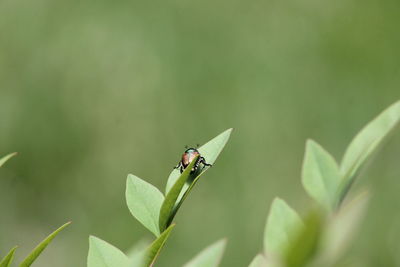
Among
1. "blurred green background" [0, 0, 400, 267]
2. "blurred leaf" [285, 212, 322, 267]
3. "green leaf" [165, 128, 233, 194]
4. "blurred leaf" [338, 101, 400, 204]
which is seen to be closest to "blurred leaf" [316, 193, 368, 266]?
"blurred leaf" [285, 212, 322, 267]

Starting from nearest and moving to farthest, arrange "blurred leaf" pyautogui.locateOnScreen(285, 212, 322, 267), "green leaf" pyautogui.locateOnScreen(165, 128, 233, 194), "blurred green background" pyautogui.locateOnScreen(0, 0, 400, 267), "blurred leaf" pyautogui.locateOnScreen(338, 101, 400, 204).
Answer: "blurred leaf" pyautogui.locateOnScreen(285, 212, 322, 267), "blurred leaf" pyautogui.locateOnScreen(338, 101, 400, 204), "green leaf" pyautogui.locateOnScreen(165, 128, 233, 194), "blurred green background" pyautogui.locateOnScreen(0, 0, 400, 267)

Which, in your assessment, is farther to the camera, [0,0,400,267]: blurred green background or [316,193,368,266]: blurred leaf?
[0,0,400,267]: blurred green background

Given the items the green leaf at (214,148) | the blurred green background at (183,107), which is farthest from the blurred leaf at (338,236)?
the blurred green background at (183,107)

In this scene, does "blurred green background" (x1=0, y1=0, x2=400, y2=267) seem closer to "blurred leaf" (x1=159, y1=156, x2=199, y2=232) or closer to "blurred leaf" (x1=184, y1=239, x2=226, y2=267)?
"blurred leaf" (x1=159, y1=156, x2=199, y2=232)

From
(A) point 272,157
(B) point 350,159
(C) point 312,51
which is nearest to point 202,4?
(C) point 312,51

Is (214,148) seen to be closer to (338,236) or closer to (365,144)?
(365,144)

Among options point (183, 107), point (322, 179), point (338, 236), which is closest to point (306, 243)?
point (338, 236)

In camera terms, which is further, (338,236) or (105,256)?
(105,256)
